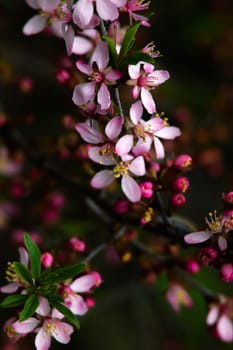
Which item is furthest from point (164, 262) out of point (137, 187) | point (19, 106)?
point (19, 106)

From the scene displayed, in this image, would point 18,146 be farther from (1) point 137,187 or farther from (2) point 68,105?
(2) point 68,105

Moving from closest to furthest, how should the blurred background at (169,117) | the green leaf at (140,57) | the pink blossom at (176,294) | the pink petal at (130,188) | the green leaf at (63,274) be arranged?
1. the green leaf at (140,57)
2. the green leaf at (63,274)
3. the pink petal at (130,188)
4. the pink blossom at (176,294)
5. the blurred background at (169,117)

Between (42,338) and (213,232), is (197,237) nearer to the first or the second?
(213,232)

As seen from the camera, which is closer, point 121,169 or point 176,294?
point 121,169

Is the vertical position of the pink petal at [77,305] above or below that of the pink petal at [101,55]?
below

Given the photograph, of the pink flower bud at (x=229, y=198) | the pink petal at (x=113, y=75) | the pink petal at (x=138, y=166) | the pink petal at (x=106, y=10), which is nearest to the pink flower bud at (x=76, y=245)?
the pink petal at (x=138, y=166)

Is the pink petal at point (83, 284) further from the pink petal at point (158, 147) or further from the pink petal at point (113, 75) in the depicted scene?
the pink petal at point (113, 75)

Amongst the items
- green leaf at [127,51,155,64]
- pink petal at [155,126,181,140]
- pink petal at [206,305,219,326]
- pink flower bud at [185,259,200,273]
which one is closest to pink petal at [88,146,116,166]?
pink petal at [155,126,181,140]

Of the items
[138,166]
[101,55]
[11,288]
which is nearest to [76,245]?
[11,288]
